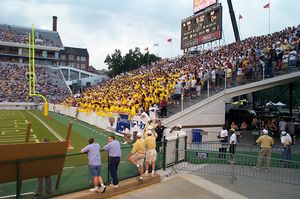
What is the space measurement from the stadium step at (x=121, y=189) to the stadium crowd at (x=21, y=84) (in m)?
49.4

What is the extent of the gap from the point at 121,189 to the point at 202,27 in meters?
26.9

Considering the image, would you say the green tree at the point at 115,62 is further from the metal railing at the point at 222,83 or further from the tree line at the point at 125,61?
the metal railing at the point at 222,83

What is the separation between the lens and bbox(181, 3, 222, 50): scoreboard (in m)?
31.6

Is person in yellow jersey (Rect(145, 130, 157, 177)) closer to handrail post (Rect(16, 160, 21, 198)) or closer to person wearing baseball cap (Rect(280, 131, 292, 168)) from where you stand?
handrail post (Rect(16, 160, 21, 198))

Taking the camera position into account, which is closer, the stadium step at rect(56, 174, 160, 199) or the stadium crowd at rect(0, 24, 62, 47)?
the stadium step at rect(56, 174, 160, 199)

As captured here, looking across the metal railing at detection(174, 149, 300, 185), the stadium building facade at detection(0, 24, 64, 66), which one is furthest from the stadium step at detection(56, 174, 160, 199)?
the stadium building facade at detection(0, 24, 64, 66)

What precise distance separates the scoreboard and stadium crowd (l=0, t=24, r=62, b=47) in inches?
2273

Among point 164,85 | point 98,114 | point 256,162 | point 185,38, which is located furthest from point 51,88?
point 256,162

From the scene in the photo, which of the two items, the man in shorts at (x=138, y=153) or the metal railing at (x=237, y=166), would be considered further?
the metal railing at (x=237, y=166)

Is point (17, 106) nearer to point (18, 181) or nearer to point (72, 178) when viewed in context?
point (72, 178)

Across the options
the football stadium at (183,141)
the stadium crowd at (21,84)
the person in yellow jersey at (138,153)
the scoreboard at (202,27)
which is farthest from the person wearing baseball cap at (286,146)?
the stadium crowd at (21,84)

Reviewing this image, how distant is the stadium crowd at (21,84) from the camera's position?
58.4 m

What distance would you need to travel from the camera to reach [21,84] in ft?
206

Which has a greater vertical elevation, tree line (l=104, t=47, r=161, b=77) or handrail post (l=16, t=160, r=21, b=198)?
tree line (l=104, t=47, r=161, b=77)
